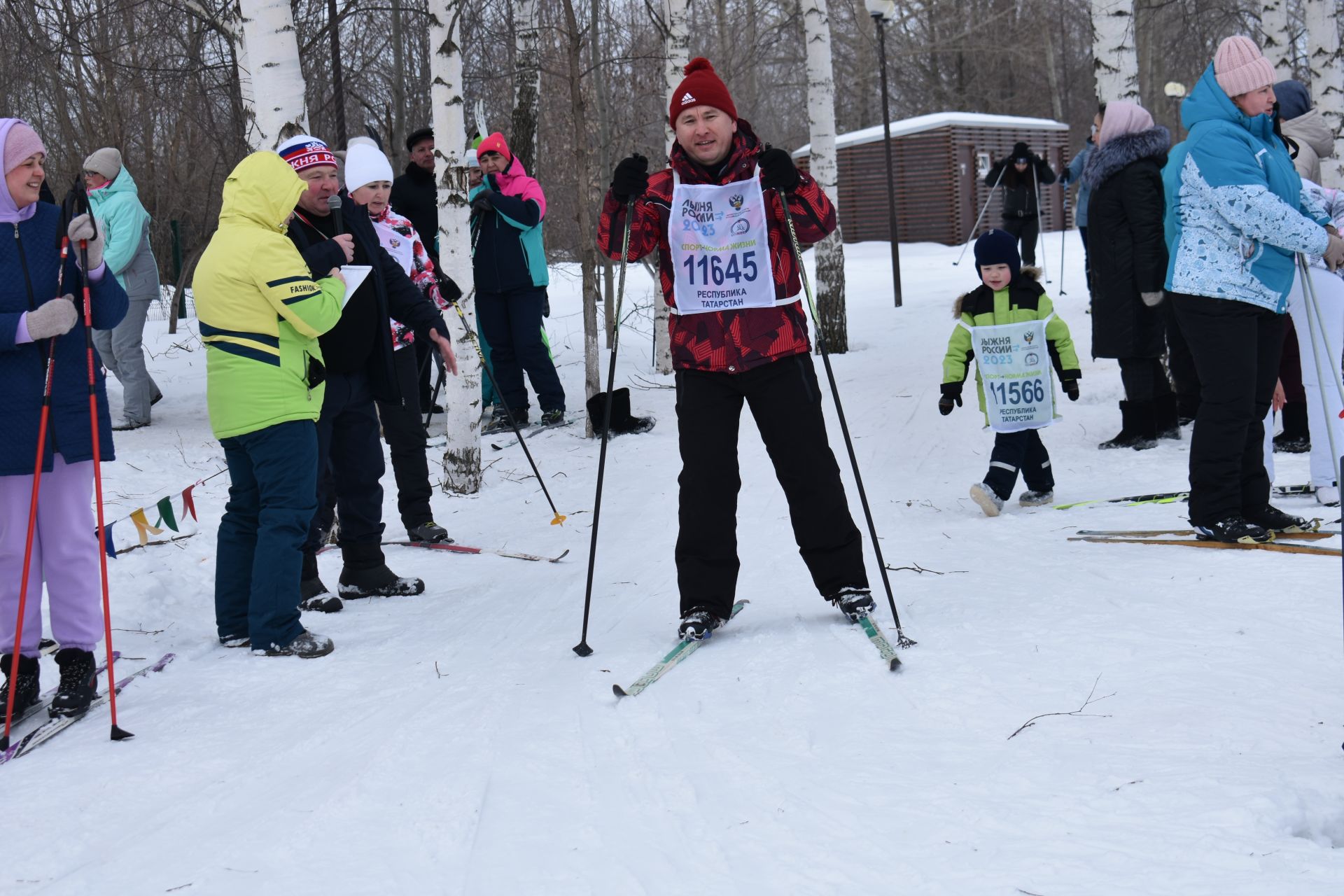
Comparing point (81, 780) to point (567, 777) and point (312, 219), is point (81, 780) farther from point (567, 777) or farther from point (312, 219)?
point (312, 219)

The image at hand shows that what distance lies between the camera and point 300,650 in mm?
4547

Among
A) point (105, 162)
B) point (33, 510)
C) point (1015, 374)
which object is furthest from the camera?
point (105, 162)

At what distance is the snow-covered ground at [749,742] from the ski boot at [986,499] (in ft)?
1.38

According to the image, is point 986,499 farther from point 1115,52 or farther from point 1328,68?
point 1328,68

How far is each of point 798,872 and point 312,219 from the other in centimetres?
370

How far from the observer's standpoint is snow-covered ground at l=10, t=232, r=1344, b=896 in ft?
8.53

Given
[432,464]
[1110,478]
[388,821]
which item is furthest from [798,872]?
[432,464]

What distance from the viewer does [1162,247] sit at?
7520 millimetres

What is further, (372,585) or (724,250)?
(372,585)

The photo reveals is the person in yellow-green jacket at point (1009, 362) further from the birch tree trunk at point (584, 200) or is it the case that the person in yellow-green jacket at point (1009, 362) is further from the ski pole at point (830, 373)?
the birch tree trunk at point (584, 200)

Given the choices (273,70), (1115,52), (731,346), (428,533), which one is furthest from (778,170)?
(1115,52)

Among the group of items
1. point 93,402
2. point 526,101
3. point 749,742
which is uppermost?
point 526,101

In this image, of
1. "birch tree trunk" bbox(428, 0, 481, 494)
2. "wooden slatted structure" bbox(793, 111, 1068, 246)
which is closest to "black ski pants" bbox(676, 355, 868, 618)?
"birch tree trunk" bbox(428, 0, 481, 494)

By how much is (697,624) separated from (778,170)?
163cm
